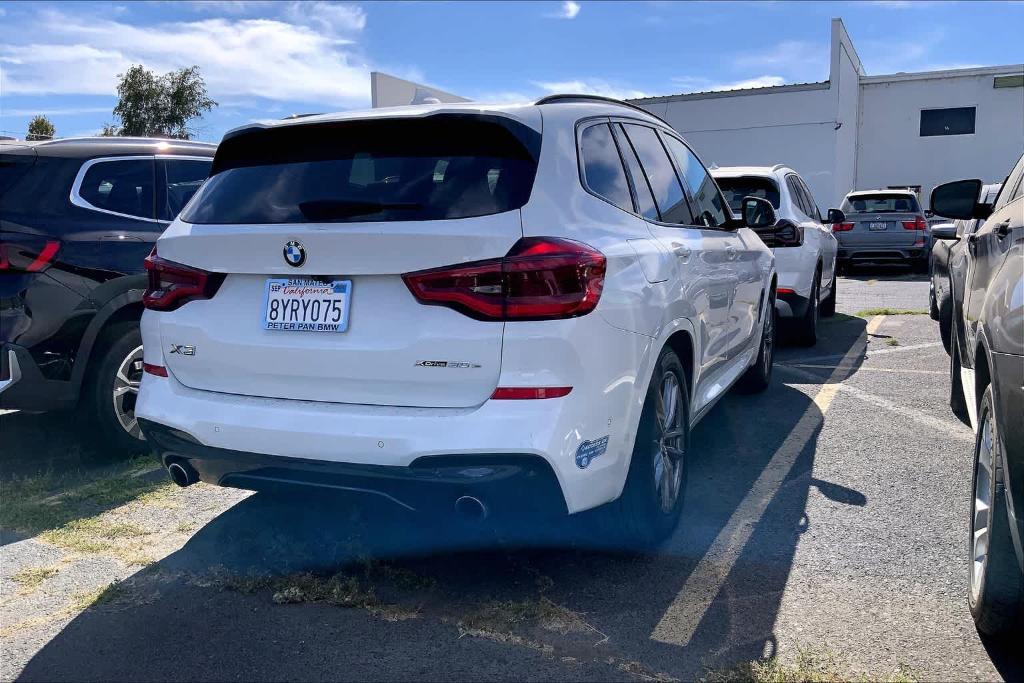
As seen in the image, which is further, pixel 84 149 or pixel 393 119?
pixel 84 149

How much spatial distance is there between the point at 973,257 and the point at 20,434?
5.43 meters

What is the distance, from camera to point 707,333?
171 inches

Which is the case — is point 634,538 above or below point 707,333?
below

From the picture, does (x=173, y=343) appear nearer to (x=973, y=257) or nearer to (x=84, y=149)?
(x=84, y=149)

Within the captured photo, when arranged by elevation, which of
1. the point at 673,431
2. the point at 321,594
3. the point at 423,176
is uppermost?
the point at 423,176

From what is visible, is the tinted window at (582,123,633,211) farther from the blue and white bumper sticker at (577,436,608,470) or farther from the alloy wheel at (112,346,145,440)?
the alloy wheel at (112,346,145,440)

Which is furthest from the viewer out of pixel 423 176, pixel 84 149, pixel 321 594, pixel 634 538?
pixel 84 149

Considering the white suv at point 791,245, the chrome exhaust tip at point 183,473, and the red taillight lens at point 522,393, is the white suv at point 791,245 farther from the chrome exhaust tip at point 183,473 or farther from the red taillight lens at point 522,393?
the chrome exhaust tip at point 183,473

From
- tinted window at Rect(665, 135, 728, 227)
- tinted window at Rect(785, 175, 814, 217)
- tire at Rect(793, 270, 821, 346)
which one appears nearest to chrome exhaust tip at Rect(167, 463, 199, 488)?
tinted window at Rect(665, 135, 728, 227)

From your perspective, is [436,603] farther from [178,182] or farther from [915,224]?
[915,224]

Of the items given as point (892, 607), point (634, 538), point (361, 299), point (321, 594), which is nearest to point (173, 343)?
point (361, 299)

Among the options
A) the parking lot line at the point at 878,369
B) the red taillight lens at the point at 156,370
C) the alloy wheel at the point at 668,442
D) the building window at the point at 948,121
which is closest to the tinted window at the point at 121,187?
the red taillight lens at the point at 156,370

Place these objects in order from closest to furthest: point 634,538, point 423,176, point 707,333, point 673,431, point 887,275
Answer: point 423,176, point 634,538, point 673,431, point 707,333, point 887,275

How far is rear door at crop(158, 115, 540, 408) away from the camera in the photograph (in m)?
2.95
